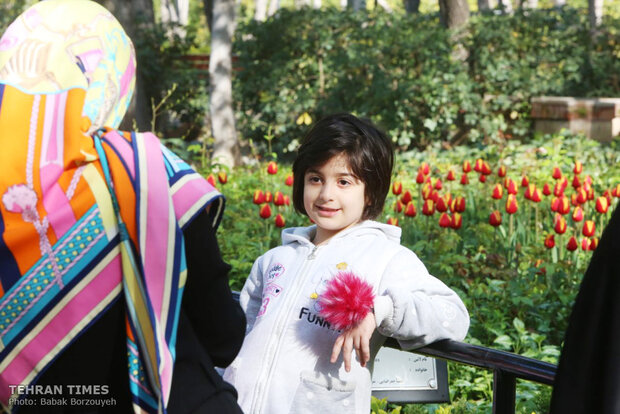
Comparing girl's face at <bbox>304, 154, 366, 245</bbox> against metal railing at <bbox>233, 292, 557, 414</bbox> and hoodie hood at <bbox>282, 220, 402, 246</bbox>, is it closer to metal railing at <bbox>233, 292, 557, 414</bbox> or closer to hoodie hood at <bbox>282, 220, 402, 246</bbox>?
hoodie hood at <bbox>282, 220, 402, 246</bbox>

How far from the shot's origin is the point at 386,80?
394 inches

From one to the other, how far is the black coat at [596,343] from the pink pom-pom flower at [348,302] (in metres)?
0.65

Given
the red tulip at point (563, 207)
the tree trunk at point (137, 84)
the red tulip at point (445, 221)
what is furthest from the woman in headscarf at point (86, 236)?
the tree trunk at point (137, 84)

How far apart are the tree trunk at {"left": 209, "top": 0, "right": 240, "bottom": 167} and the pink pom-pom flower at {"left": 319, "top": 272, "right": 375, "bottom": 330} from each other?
811 cm

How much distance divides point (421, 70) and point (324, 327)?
8.43 meters

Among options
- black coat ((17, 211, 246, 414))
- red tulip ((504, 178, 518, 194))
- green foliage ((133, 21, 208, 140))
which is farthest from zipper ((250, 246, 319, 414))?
green foliage ((133, 21, 208, 140))

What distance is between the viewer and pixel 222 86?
10.2m

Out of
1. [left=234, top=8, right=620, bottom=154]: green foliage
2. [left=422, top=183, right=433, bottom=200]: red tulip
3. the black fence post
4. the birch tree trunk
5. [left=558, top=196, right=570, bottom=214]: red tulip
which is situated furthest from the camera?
the birch tree trunk

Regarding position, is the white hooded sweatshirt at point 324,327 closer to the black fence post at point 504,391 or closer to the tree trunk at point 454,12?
the black fence post at point 504,391

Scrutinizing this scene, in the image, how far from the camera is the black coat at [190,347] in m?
1.56

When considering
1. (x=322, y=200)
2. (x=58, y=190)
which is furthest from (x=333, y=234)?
(x=58, y=190)

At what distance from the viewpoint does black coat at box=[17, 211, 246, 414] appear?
61.5 inches

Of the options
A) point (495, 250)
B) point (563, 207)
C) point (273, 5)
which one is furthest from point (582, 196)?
point (273, 5)

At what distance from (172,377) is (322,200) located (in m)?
0.81
